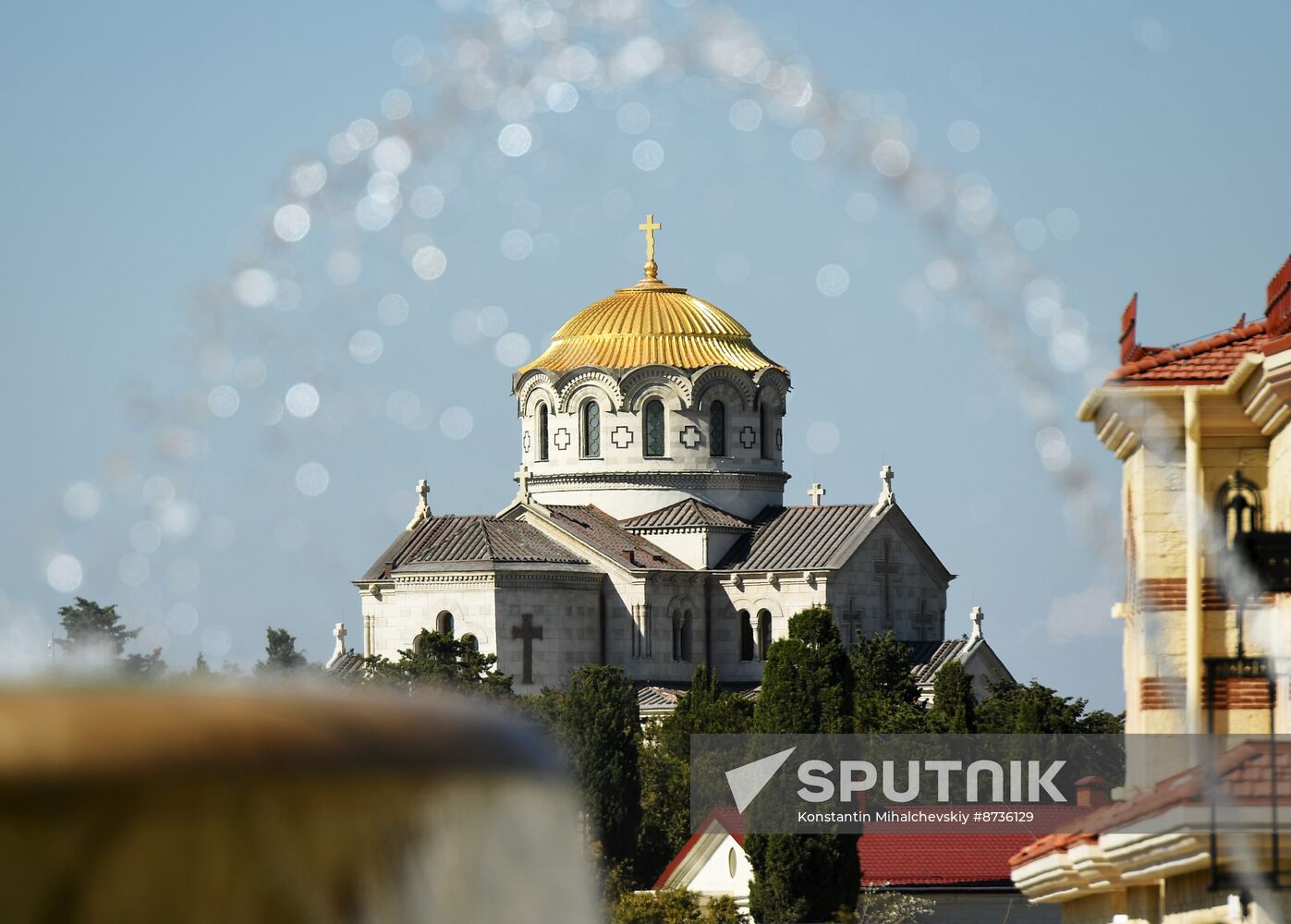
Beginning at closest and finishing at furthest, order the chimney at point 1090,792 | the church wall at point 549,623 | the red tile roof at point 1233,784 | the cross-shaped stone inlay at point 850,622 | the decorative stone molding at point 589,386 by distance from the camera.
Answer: the red tile roof at point 1233,784
the chimney at point 1090,792
the church wall at point 549,623
the cross-shaped stone inlay at point 850,622
the decorative stone molding at point 589,386

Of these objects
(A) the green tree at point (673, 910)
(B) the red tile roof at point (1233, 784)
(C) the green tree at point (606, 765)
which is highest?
(B) the red tile roof at point (1233, 784)

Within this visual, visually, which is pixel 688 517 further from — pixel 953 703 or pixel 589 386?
pixel 953 703

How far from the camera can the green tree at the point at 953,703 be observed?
196 ft

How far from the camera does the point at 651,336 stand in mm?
79312

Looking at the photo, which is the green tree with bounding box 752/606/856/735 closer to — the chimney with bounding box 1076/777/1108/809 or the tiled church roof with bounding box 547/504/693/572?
the tiled church roof with bounding box 547/504/693/572

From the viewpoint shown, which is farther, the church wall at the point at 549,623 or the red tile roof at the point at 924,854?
the church wall at the point at 549,623

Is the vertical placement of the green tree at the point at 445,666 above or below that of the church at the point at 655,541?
below

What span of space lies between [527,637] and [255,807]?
71.0 meters

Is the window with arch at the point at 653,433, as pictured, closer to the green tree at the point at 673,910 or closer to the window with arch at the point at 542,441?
the window with arch at the point at 542,441

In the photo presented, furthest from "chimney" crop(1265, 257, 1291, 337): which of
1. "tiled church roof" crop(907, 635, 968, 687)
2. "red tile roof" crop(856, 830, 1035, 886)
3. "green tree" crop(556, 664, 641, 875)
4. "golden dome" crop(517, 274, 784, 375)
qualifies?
"golden dome" crop(517, 274, 784, 375)

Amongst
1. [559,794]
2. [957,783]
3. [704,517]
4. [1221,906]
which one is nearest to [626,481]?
[704,517]

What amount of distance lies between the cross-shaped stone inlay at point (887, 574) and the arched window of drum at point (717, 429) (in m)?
6.35

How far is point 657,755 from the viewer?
193ft

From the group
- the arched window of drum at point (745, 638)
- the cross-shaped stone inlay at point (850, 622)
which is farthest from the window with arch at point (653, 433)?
the cross-shaped stone inlay at point (850, 622)
